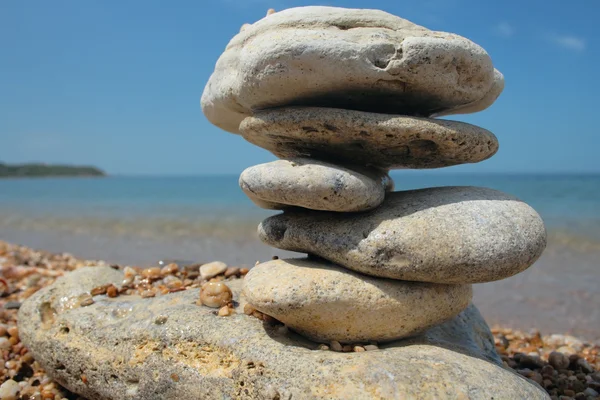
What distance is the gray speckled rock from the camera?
300cm

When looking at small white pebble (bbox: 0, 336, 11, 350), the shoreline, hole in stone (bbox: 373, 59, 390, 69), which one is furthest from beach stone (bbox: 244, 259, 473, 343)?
small white pebble (bbox: 0, 336, 11, 350)

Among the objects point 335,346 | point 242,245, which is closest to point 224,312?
point 335,346

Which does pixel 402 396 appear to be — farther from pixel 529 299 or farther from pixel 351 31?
pixel 529 299

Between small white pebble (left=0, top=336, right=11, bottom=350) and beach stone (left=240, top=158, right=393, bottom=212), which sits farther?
small white pebble (left=0, top=336, right=11, bottom=350)

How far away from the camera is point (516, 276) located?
9.24m

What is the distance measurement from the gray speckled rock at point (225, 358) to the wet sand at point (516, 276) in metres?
3.35

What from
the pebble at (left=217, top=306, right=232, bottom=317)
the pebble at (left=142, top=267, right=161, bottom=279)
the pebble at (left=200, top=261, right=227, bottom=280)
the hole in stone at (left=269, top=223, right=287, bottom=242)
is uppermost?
the hole in stone at (left=269, top=223, right=287, bottom=242)

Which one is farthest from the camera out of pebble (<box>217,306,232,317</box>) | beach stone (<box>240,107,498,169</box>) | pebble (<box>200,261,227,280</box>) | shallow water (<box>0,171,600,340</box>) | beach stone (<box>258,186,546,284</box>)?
shallow water (<box>0,171,600,340</box>)

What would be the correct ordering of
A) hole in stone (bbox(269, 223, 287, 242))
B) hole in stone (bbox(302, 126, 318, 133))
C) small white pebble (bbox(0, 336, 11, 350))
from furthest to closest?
1. small white pebble (bbox(0, 336, 11, 350))
2. hole in stone (bbox(269, 223, 287, 242))
3. hole in stone (bbox(302, 126, 318, 133))

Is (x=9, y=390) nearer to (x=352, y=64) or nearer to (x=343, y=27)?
(x=352, y=64)

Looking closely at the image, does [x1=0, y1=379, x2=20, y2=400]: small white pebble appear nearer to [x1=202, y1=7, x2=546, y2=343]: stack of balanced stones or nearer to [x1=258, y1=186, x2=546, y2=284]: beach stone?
[x1=202, y1=7, x2=546, y2=343]: stack of balanced stones

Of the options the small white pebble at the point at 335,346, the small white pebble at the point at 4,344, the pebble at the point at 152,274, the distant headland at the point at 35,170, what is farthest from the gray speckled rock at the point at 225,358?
the distant headland at the point at 35,170

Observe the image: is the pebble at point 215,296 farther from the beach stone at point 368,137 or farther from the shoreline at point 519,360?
the shoreline at point 519,360

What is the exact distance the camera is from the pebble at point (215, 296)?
13.4ft
